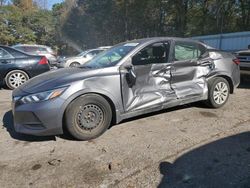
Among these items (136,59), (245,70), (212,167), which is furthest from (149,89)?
(245,70)

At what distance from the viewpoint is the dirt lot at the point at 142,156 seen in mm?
3035

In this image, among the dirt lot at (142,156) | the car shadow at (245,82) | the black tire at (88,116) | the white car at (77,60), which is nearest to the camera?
the dirt lot at (142,156)

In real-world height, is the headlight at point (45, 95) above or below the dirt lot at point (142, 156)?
above

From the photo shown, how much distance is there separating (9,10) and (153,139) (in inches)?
1728

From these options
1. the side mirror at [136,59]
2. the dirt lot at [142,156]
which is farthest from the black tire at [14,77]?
the side mirror at [136,59]

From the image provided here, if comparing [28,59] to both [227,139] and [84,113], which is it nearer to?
[84,113]

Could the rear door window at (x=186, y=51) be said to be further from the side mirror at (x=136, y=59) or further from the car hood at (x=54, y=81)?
the car hood at (x=54, y=81)

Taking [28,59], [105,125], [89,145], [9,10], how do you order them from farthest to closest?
[9,10], [28,59], [105,125], [89,145]

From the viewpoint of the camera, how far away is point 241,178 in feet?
9.75

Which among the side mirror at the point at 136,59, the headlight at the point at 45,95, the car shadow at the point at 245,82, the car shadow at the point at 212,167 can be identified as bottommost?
the car shadow at the point at 212,167

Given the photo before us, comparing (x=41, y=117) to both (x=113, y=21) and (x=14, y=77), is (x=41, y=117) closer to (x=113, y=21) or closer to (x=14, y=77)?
(x=14, y=77)

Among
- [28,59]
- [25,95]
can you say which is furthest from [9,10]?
[25,95]

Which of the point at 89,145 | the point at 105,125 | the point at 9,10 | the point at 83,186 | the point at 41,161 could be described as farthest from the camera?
the point at 9,10

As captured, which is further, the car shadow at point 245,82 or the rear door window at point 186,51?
the car shadow at point 245,82
